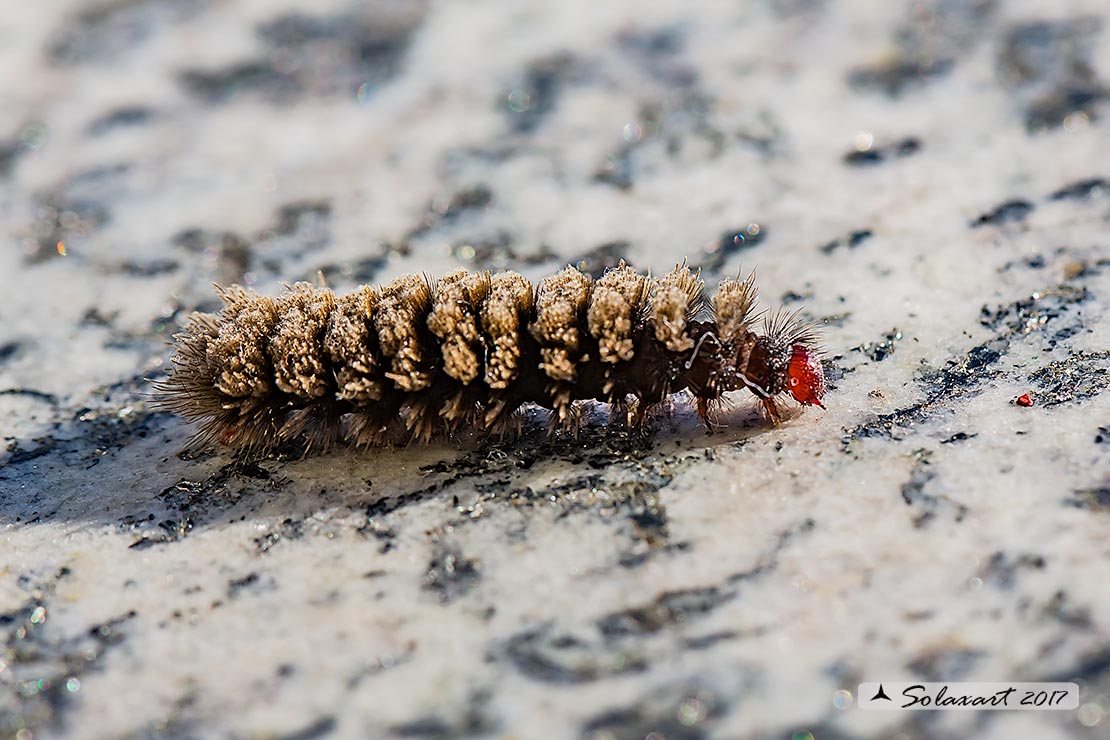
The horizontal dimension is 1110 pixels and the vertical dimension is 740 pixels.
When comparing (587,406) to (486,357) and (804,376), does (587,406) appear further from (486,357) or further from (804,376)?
(804,376)

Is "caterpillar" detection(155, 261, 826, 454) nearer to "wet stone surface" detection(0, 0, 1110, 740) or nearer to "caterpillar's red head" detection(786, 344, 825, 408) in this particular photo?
"caterpillar's red head" detection(786, 344, 825, 408)

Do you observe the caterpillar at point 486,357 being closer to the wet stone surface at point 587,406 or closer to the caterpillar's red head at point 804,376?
the caterpillar's red head at point 804,376

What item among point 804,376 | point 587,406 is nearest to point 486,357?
point 587,406

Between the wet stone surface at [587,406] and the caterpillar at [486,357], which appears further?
the caterpillar at [486,357]

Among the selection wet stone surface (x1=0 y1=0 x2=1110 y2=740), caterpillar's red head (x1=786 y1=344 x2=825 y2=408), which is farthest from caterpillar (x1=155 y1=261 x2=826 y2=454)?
wet stone surface (x1=0 y1=0 x2=1110 y2=740)

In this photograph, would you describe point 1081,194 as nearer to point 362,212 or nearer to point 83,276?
point 362,212

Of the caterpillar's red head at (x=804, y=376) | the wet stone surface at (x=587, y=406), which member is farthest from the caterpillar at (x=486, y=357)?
the wet stone surface at (x=587, y=406)
